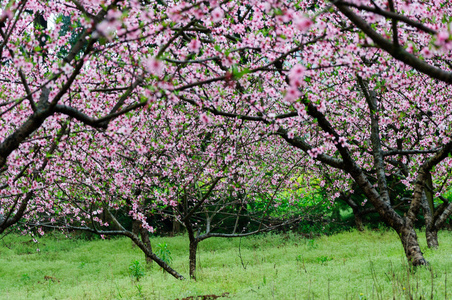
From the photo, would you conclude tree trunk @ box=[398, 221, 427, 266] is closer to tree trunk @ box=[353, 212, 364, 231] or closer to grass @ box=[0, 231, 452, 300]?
grass @ box=[0, 231, 452, 300]

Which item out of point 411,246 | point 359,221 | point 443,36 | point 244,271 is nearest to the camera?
point 443,36

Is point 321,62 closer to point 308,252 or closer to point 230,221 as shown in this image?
point 308,252

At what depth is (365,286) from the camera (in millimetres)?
6055

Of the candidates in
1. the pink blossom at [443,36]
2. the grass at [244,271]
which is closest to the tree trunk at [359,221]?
the grass at [244,271]

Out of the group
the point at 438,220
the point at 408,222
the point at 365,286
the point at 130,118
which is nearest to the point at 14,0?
the point at 130,118

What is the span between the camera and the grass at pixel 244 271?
239 inches

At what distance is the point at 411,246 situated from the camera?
684cm

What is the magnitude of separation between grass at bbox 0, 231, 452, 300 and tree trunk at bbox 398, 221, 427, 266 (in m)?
0.22

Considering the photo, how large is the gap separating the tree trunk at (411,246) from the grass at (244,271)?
220 millimetres

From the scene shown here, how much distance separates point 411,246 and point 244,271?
4074mm

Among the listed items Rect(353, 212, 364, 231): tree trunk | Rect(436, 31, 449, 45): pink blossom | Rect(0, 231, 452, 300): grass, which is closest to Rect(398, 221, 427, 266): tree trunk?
Rect(0, 231, 452, 300): grass

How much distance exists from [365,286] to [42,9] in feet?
23.5

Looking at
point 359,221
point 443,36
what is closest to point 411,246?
point 443,36

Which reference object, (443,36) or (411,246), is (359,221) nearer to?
(411,246)
